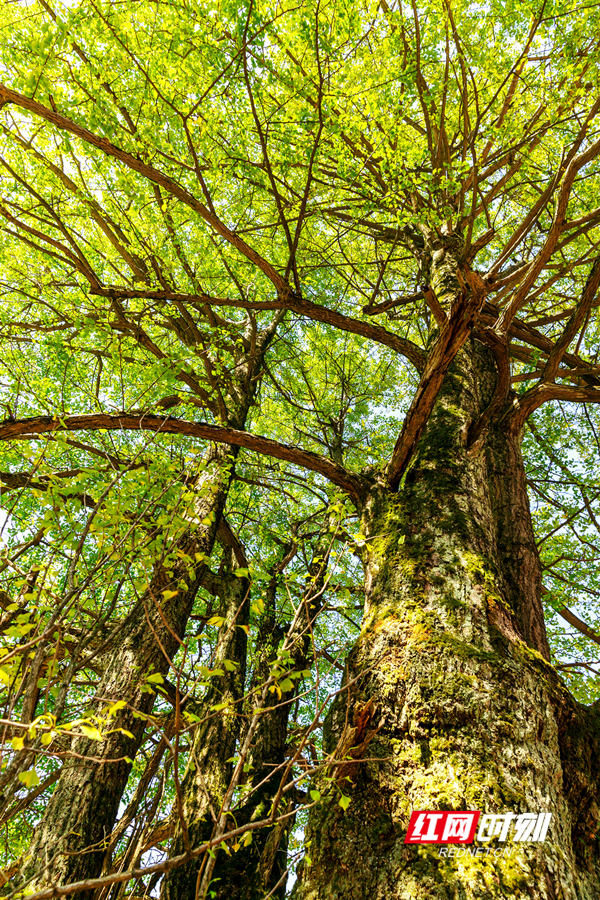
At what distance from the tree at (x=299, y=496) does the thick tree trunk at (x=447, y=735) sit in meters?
0.01

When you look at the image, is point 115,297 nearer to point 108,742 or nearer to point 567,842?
point 108,742

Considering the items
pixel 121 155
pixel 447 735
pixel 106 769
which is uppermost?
pixel 121 155

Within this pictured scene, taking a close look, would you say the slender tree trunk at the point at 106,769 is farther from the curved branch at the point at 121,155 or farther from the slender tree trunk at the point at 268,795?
the curved branch at the point at 121,155

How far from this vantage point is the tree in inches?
80.0

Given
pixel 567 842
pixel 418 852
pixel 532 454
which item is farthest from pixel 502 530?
pixel 532 454

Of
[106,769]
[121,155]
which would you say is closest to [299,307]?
[121,155]

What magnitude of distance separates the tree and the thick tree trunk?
0.05ft

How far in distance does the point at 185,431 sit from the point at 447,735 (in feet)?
10.4

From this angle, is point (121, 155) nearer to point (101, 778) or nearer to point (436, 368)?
point (436, 368)

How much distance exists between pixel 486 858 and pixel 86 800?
11.3 ft

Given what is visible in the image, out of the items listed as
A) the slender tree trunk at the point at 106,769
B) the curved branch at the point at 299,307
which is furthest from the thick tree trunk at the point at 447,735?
the curved branch at the point at 299,307

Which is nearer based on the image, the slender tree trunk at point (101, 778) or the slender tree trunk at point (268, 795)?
the slender tree trunk at point (268, 795)

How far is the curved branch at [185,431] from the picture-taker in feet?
13.5

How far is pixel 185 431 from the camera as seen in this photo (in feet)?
14.7
